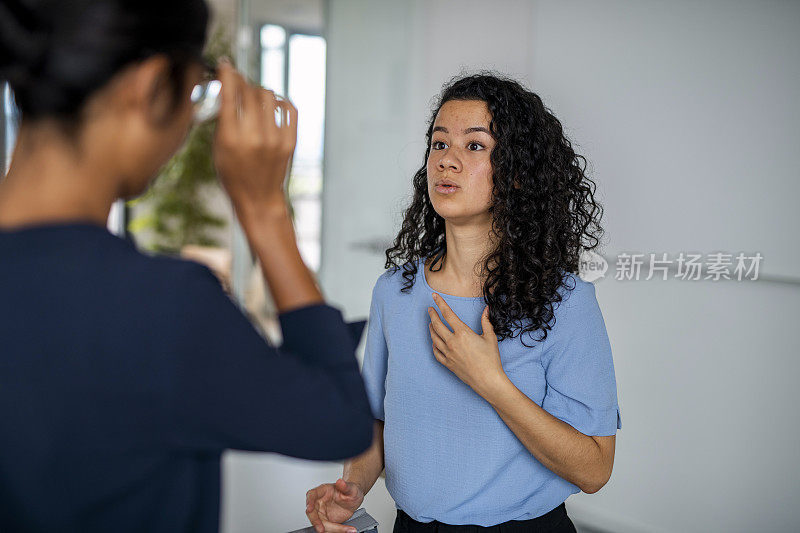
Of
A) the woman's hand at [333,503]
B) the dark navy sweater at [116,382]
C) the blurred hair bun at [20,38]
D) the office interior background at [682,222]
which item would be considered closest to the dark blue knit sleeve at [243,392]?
the dark navy sweater at [116,382]

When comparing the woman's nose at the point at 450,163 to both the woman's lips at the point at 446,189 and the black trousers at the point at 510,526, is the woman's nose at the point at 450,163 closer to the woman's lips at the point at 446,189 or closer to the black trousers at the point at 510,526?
the woman's lips at the point at 446,189

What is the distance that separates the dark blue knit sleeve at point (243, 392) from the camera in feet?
1.87

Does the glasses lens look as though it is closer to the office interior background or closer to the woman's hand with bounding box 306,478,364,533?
the woman's hand with bounding box 306,478,364,533

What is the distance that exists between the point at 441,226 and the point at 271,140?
3.37ft

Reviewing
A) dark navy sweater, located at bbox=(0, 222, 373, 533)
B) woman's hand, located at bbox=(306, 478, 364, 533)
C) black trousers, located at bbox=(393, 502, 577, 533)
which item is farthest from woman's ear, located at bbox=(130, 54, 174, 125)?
black trousers, located at bbox=(393, 502, 577, 533)

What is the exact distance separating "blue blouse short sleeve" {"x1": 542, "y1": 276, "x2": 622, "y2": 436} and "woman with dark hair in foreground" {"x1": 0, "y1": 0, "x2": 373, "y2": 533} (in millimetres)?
724

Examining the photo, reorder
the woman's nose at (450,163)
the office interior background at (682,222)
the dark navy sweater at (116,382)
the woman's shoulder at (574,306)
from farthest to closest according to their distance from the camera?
1. the office interior background at (682,222)
2. the woman's nose at (450,163)
3. the woman's shoulder at (574,306)
4. the dark navy sweater at (116,382)

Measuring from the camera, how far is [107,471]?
0.59m

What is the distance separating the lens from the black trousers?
4.20 feet

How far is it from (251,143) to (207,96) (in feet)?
0.24

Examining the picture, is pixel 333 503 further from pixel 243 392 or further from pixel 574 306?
pixel 243 392

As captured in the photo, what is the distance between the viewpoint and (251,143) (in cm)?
65

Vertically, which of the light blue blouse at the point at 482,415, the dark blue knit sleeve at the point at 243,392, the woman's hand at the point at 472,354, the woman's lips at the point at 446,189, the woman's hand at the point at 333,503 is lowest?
the woman's hand at the point at 333,503

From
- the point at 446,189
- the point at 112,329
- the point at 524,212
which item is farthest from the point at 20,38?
the point at 524,212
